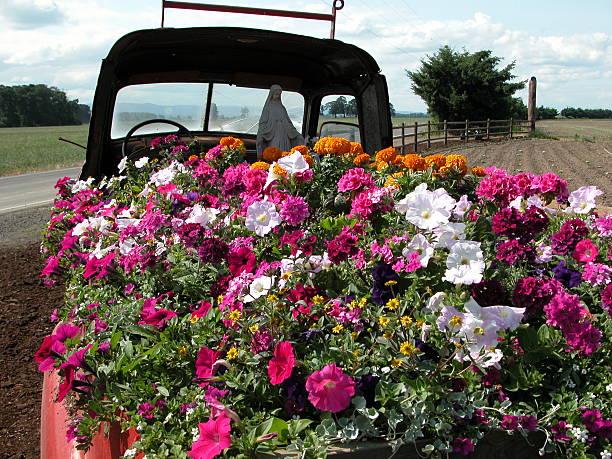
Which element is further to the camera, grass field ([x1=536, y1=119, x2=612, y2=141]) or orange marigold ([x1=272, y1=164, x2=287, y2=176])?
grass field ([x1=536, y1=119, x2=612, y2=141])

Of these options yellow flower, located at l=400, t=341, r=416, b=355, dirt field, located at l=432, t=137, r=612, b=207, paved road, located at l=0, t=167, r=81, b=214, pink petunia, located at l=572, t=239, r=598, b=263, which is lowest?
paved road, located at l=0, t=167, r=81, b=214

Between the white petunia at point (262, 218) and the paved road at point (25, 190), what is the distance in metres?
12.9

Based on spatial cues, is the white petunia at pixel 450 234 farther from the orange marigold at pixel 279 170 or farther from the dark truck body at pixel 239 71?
the dark truck body at pixel 239 71

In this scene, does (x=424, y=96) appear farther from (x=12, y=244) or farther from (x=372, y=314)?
(x=372, y=314)

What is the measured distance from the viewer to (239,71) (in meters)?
6.05

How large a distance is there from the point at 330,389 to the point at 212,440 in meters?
0.32

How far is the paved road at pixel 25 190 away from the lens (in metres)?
15.3

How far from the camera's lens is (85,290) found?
2.78 meters

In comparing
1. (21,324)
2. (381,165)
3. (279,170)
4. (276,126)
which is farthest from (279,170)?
(21,324)

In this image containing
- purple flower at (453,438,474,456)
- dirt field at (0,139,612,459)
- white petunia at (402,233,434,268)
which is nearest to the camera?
purple flower at (453,438,474,456)

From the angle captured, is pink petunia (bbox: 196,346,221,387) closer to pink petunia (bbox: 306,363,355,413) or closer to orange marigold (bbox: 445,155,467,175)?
pink petunia (bbox: 306,363,355,413)

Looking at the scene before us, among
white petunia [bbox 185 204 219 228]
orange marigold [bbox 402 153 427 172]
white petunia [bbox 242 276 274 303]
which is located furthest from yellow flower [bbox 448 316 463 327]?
orange marigold [bbox 402 153 427 172]

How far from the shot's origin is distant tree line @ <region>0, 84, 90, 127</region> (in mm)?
84562

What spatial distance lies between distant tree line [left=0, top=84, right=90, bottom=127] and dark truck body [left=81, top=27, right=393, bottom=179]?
8383 centimetres
